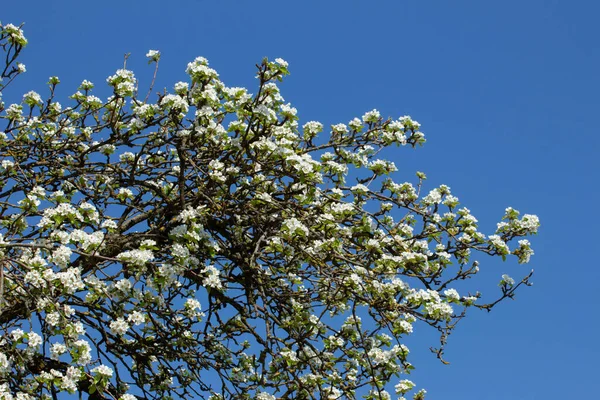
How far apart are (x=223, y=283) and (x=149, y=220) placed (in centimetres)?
110

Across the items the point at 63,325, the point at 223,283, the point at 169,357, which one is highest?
the point at 223,283

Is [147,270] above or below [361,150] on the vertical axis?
below

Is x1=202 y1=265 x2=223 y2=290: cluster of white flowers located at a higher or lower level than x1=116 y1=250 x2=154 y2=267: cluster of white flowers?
higher

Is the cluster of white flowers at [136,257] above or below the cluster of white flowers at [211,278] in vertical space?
below

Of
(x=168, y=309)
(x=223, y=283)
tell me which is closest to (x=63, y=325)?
(x=168, y=309)

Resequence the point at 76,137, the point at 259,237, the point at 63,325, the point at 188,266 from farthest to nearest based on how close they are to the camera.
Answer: the point at 76,137, the point at 259,237, the point at 188,266, the point at 63,325

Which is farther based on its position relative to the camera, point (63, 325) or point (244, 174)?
point (244, 174)

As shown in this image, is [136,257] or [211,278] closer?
[136,257]

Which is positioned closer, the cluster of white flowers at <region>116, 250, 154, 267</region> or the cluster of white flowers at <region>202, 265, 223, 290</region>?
the cluster of white flowers at <region>116, 250, 154, 267</region>

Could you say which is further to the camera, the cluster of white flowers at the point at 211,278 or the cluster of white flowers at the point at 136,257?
the cluster of white flowers at the point at 211,278

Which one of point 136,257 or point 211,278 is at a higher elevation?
point 211,278

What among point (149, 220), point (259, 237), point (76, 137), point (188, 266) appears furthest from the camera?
point (76, 137)

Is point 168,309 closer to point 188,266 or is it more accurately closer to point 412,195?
point 188,266

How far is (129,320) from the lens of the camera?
746 centimetres
